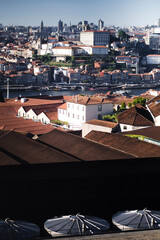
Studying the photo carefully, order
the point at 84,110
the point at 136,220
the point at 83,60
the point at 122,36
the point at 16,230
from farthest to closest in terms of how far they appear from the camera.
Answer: the point at 122,36 < the point at 83,60 < the point at 84,110 < the point at 136,220 < the point at 16,230

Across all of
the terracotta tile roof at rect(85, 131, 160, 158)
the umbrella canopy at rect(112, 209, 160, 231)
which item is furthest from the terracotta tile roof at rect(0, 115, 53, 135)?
the umbrella canopy at rect(112, 209, 160, 231)

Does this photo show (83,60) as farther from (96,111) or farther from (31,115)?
(96,111)

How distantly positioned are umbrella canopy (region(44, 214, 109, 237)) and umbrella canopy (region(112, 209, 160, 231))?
0.06 m

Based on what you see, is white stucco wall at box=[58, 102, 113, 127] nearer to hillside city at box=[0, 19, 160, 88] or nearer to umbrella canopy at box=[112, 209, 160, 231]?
umbrella canopy at box=[112, 209, 160, 231]

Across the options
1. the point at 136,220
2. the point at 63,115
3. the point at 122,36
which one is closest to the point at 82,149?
the point at 136,220

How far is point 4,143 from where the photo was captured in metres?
2.05

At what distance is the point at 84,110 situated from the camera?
414 centimetres

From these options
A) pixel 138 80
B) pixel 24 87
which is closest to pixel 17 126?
pixel 24 87

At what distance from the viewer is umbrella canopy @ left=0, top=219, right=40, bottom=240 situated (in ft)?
4.73

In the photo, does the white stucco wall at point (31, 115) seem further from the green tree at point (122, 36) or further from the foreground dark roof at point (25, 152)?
the green tree at point (122, 36)

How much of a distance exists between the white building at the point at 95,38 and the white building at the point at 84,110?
20008 millimetres

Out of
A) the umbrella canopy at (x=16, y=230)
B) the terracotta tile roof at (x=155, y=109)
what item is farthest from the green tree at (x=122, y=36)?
the umbrella canopy at (x=16, y=230)

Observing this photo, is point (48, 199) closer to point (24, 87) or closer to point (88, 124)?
point (88, 124)

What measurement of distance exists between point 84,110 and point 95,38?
20.5 meters
